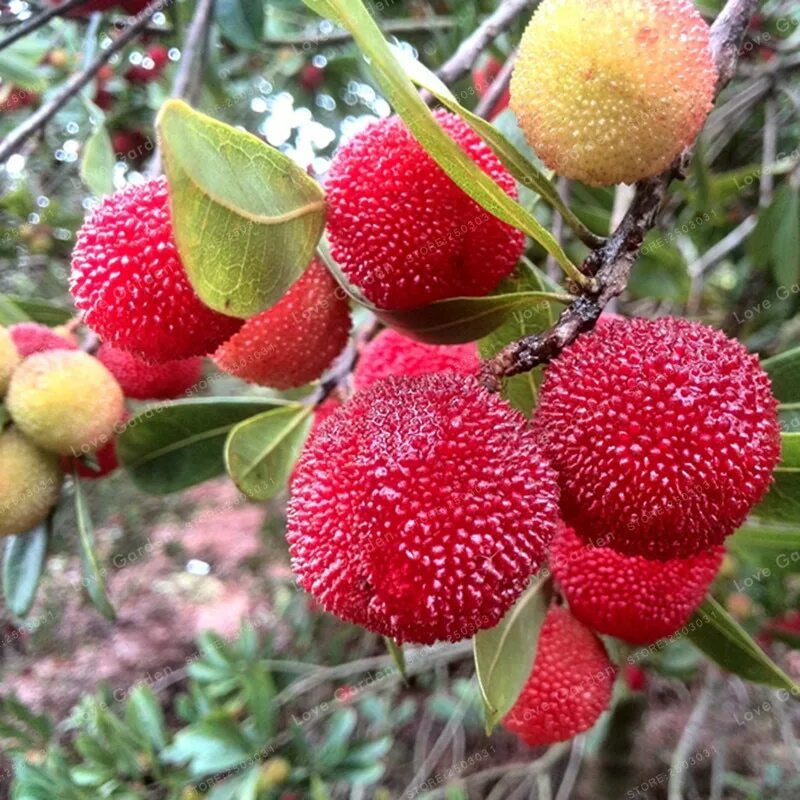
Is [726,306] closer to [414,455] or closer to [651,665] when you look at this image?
[651,665]

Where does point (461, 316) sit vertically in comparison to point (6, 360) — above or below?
above

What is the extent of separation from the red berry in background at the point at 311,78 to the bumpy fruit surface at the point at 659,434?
5.84 feet

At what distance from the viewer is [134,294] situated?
0.57 m

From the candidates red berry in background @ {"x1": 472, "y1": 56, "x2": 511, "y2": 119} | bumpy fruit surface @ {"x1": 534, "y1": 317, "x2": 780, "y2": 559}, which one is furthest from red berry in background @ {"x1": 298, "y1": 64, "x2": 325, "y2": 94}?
bumpy fruit surface @ {"x1": 534, "y1": 317, "x2": 780, "y2": 559}

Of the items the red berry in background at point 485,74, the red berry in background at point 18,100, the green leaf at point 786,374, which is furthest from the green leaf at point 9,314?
the red berry in background at point 18,100

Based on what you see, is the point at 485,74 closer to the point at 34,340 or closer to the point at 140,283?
the point at 34,340

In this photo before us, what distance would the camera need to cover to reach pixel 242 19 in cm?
126

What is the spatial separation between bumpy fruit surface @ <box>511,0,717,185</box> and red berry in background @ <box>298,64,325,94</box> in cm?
170

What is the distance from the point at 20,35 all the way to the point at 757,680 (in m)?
1.19

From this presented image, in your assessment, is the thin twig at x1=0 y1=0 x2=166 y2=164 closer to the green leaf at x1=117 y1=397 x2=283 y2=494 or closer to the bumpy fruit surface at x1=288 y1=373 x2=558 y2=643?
the green leaf at x1=117 y1=397 x2=283 y2=494

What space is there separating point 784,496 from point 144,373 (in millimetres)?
661

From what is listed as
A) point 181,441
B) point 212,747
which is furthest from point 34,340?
point 212,747

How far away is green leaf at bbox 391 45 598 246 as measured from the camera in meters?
0.51

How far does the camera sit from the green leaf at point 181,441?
901mm
